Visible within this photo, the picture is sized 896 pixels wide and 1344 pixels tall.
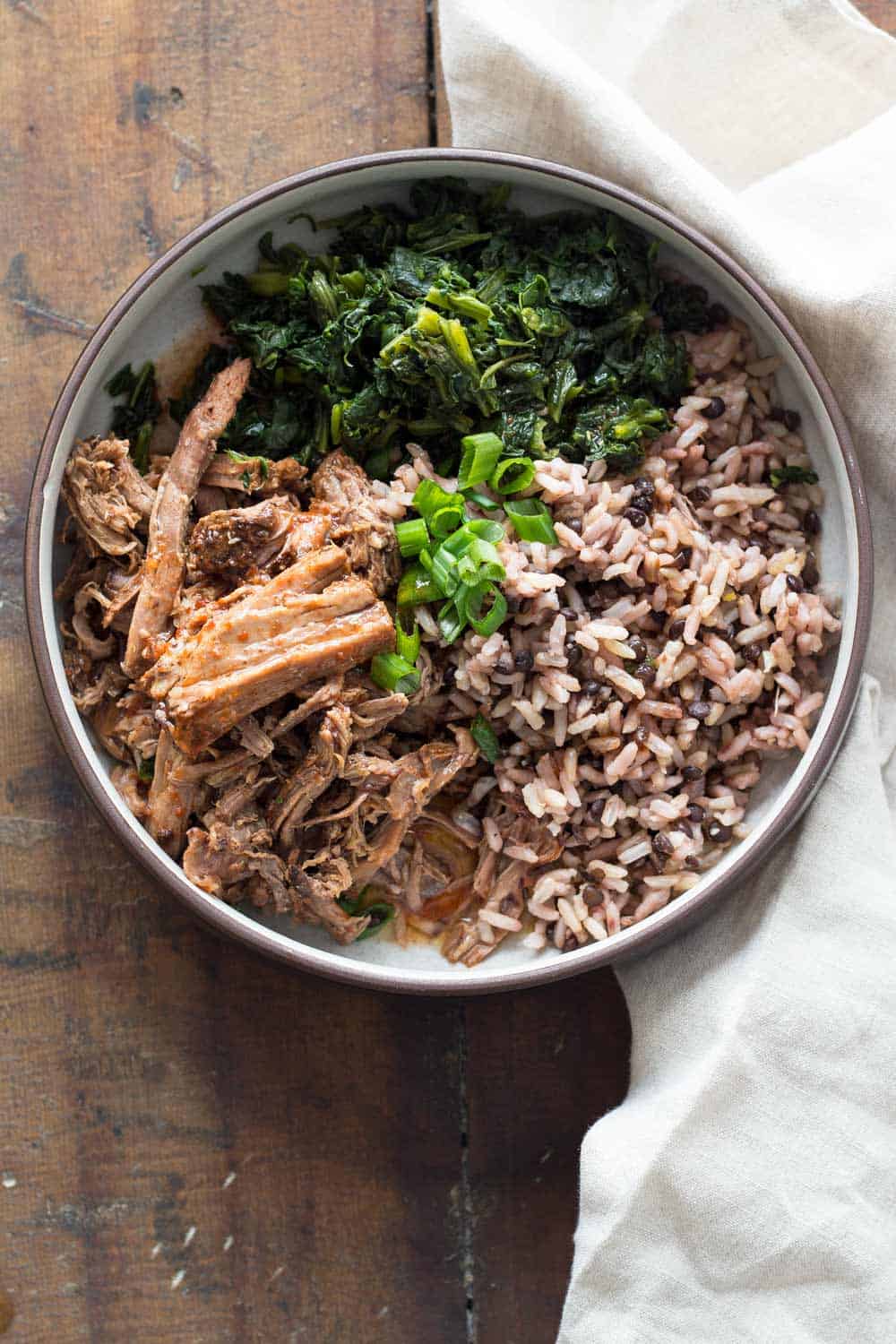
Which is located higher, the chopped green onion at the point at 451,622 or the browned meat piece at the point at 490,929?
the chopped green onion at the point at 451,622

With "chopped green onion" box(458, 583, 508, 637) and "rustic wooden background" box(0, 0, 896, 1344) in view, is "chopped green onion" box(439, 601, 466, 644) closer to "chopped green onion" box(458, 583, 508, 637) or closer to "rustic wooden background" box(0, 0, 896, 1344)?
"chopped green onion" box(458, 583, 508, 637)

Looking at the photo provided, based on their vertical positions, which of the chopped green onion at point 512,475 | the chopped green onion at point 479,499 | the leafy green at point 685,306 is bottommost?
Result: the chopped green onion at point 479,499

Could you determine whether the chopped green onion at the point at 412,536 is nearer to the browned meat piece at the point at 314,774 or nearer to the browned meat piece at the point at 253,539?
the browned meat piece at the point at 253,539

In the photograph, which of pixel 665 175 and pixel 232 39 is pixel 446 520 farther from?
pixel 232 39

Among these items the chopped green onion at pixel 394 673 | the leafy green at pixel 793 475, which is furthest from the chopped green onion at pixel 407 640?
the leafy green at pixel 793 475

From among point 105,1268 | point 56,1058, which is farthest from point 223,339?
point 105,1268

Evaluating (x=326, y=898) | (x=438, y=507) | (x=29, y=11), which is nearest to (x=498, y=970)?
(x=326, y=898)

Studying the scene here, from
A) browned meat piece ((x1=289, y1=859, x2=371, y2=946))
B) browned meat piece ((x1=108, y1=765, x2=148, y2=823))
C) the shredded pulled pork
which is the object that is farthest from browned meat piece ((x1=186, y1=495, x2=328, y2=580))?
browned meat piece ((x1=289, y1=859, x2=371, y2=946))
